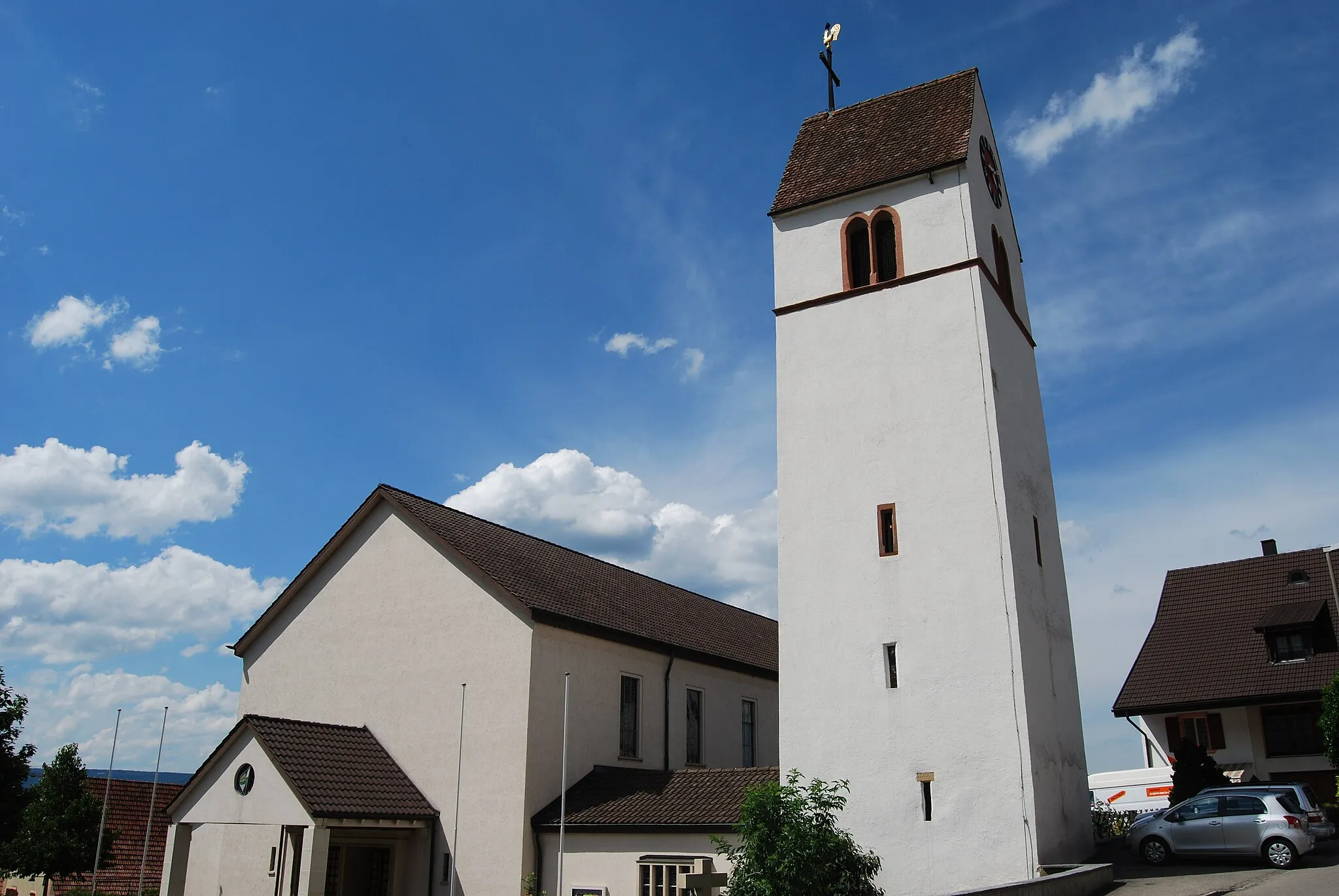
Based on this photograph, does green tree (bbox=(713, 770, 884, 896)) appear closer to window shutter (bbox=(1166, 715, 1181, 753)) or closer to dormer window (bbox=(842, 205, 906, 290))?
dormer window (bbox=(842, 205, 906, 290))

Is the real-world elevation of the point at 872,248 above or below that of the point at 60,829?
above

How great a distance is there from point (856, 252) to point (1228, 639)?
18525 mm

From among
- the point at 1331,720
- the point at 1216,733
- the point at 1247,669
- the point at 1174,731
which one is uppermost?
the point at 1247,669

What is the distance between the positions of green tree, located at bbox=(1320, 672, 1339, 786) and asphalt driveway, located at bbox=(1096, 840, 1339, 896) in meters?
2.16

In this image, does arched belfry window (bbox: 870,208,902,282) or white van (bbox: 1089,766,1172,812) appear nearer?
arched belfry window (bbox: 870,208,902,282)

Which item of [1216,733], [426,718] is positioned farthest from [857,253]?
[1216,733]

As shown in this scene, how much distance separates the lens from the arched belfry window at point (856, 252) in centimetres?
2245

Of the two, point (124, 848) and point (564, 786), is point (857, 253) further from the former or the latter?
point (124, 848)

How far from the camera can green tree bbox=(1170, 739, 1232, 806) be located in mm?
24547

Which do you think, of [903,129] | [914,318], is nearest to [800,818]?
[914,318]

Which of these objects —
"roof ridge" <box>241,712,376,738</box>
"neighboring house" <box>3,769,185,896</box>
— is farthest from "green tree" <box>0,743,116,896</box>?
"roof ridge" <box>241,712,376,738</box>

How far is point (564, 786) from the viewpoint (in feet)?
67.9

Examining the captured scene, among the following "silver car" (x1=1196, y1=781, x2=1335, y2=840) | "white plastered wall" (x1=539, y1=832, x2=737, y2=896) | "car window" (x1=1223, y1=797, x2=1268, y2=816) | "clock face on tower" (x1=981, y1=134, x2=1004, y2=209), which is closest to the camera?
"car window" (x1=1223, y1=797, x2=1268, y2=816)

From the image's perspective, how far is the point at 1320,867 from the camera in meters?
17.8
